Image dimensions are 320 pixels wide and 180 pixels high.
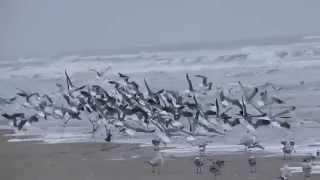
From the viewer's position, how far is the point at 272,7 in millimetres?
1865

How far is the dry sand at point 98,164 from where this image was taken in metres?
1.86

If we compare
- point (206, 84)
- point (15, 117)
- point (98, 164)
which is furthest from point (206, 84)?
point (15, 117)

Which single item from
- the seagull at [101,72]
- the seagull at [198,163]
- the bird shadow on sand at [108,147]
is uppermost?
the seagull at [101,72]

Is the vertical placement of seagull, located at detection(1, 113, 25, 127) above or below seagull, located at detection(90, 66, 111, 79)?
below

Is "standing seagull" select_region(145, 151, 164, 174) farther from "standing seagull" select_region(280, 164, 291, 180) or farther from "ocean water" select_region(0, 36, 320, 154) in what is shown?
"standing seagull" select_region(280, 164, 291, 180)

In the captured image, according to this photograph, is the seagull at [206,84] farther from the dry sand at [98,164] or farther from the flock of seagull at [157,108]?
the dry sand at [98,164]

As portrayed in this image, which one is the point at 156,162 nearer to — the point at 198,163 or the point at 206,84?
the point at 198,163

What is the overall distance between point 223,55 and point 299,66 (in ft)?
0.78

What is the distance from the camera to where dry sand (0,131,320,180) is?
186cm

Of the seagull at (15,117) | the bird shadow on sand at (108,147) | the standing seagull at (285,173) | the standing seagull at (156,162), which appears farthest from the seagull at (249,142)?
the seagull at (15,117)

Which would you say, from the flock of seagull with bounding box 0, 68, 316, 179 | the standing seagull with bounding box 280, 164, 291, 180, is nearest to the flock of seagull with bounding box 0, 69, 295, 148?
the flock of seagull with bounding box 0, 68, 316, 179

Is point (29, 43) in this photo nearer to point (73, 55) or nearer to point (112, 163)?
point (73, 55)

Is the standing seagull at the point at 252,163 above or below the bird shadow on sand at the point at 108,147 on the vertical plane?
below

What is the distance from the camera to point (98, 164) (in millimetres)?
1963
